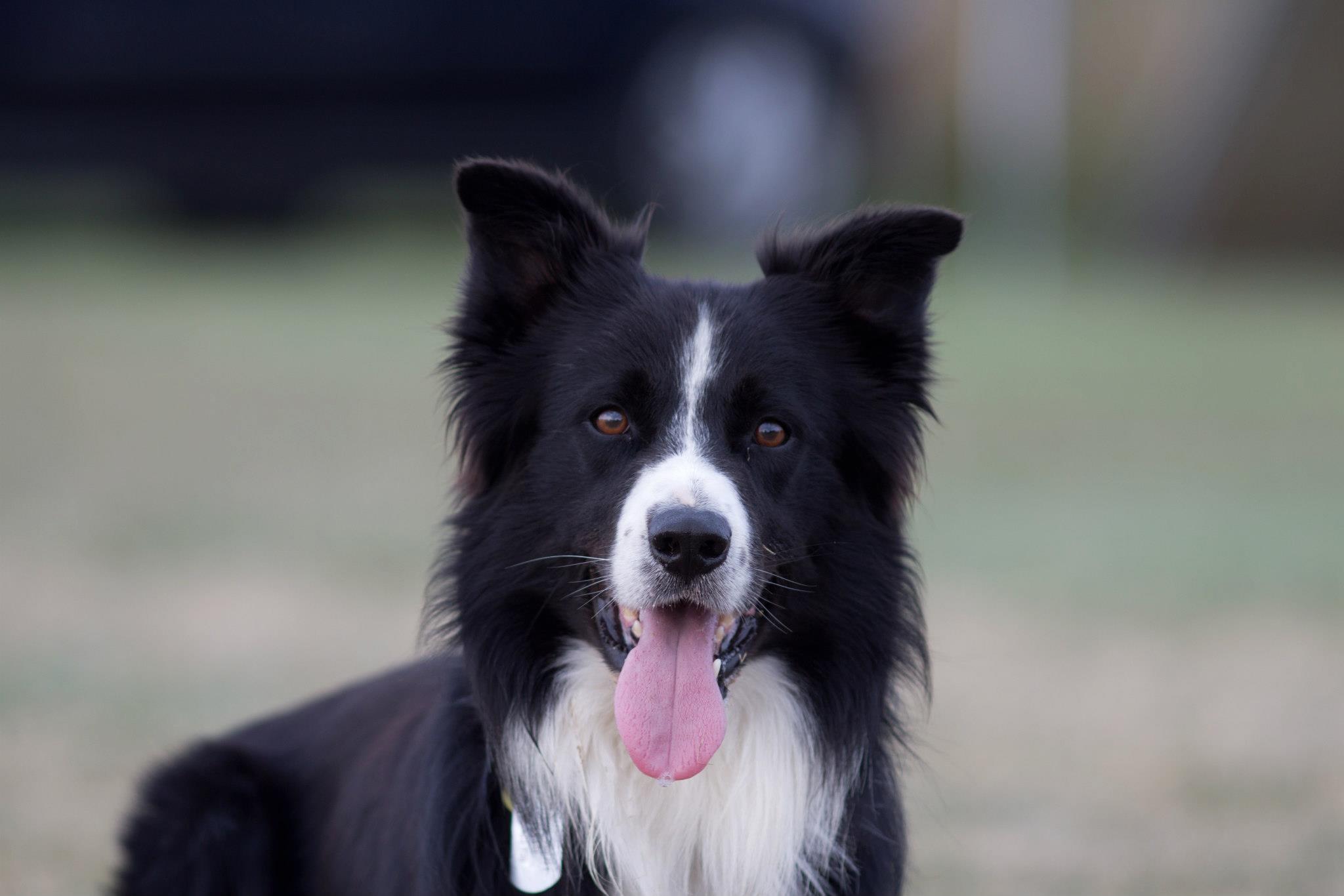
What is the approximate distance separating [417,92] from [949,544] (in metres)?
10.8

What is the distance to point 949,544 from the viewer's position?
9914mm

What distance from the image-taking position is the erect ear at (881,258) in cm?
420

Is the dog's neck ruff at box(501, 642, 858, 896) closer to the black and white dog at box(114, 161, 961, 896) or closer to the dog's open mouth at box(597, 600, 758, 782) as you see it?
the black and white dog at box(114, 161, 961, 896)

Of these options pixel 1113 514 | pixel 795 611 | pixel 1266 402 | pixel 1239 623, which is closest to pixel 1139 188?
pixel 1266 402

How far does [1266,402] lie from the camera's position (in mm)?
13734

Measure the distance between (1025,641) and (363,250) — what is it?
12.7m

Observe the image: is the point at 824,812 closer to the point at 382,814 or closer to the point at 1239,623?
the point at 382,814

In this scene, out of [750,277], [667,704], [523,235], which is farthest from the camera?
[750,277]

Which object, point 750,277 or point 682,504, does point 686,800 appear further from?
point 750,277

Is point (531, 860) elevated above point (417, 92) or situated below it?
below

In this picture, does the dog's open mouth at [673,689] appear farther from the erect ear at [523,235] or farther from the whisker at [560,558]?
the erect ear at [523,235]

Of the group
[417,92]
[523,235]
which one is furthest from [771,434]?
[417,92]

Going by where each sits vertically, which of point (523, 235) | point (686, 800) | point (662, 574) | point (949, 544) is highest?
point (523, 235)

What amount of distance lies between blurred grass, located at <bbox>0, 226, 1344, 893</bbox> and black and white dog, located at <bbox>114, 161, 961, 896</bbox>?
890mm
